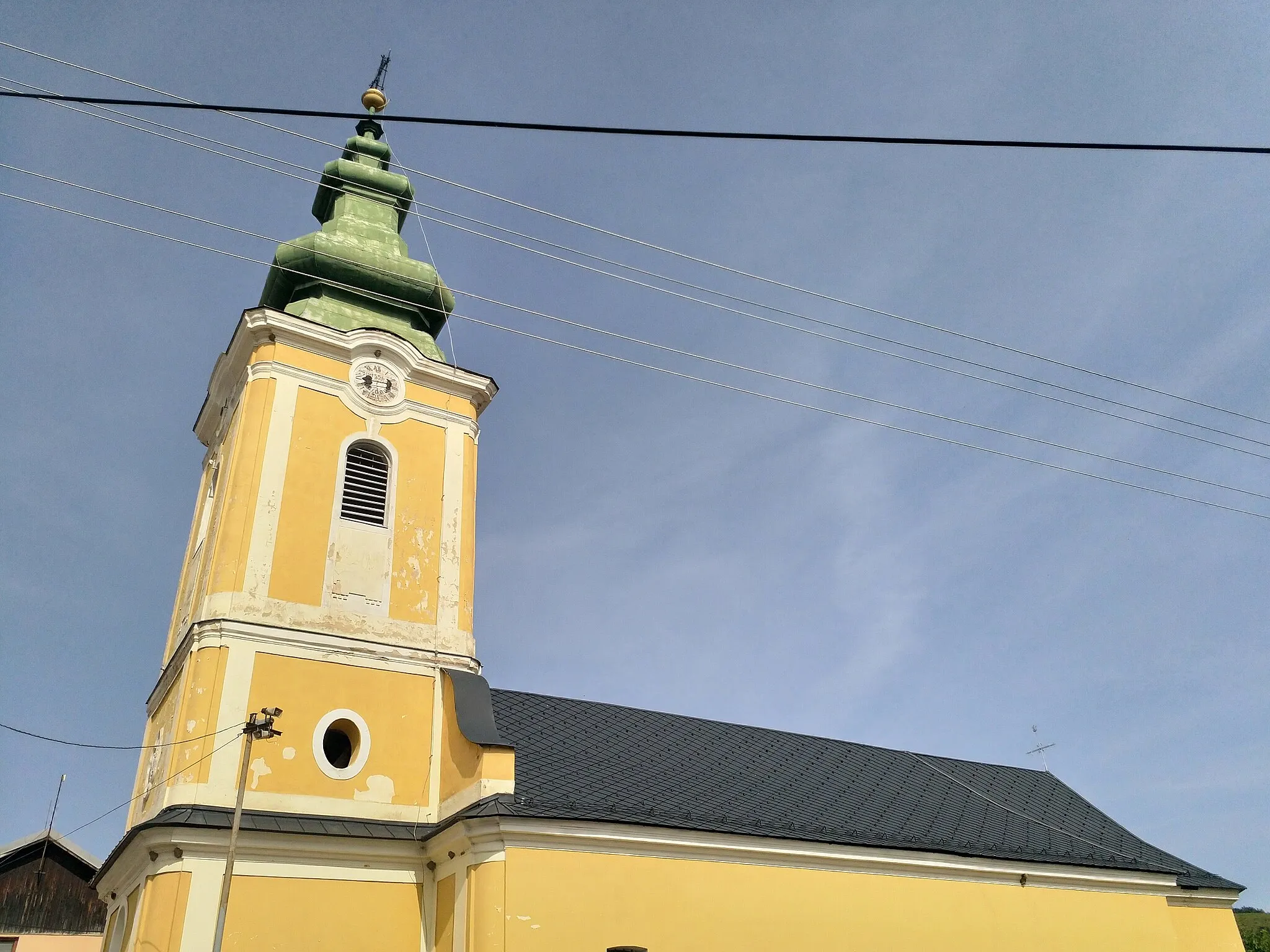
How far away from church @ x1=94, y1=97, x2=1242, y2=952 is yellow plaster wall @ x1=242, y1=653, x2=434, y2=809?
0.11 ft

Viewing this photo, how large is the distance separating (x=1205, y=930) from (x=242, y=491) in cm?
1957

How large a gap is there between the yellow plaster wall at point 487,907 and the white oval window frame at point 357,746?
2.40 meters

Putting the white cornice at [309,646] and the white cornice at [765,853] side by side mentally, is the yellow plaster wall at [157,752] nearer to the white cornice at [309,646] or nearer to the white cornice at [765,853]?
the white cornice at [309,646]

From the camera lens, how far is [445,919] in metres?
12.2

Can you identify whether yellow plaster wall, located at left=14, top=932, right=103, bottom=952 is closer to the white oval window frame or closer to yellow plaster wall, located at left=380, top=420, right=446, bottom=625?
the white oval window frame

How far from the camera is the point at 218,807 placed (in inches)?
472

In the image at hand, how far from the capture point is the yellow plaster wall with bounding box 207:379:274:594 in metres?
13.5

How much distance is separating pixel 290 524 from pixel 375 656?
232 cm

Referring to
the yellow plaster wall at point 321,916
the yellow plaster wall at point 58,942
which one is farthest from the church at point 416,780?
the yellow plaster wall at point 58,942

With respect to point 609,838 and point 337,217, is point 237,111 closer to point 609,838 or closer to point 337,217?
point 609,838

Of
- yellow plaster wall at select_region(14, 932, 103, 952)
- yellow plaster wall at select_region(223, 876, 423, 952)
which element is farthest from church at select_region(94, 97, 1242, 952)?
yellow plaster wall at select_region(14, 932, 103, 952)

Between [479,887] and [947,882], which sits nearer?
[479,887]

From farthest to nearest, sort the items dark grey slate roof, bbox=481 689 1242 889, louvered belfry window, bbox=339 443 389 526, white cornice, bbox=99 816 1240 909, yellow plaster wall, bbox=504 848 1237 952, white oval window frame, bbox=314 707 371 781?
louvered belfry window, bbox=339 443 389 526, dark grey slate roof, bbox=481 689 1242 889, white oval window frame, bbox=314 707 371 781, yellow plaster wall, bbox=504 848 1237 952, white cornice, bbox=99 816 1240 909

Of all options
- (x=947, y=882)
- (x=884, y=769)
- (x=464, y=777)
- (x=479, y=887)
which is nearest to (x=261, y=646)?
(x=464, y=777)
